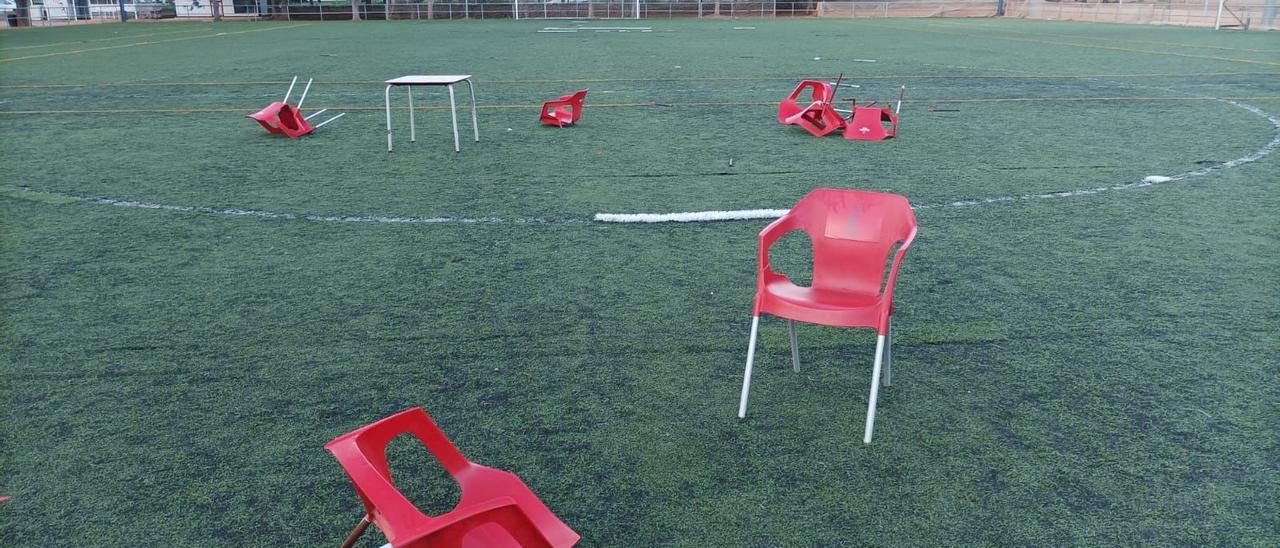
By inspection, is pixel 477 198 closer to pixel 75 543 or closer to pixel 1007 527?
pixel 75 543

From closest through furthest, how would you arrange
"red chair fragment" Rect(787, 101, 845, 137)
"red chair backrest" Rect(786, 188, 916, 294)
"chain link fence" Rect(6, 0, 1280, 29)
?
"red chair backrest" Rect(786, 188, 916, 294) < "red chair fragment" Rect(787, 101, 845, 137) < "chain link fence" Rect(6, 0, 1280, 29)

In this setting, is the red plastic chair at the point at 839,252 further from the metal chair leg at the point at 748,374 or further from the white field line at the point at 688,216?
the white field line at the point at 688,216

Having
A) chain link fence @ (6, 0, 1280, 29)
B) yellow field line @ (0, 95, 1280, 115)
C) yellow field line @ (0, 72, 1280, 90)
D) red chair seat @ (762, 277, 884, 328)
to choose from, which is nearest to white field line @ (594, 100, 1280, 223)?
red chair seat @ (762, 277, 884, 328)

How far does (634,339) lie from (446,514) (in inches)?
79.8

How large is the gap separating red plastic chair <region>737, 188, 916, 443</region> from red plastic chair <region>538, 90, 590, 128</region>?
661 cm

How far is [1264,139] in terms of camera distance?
9.04 m

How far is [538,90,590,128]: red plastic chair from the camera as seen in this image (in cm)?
997

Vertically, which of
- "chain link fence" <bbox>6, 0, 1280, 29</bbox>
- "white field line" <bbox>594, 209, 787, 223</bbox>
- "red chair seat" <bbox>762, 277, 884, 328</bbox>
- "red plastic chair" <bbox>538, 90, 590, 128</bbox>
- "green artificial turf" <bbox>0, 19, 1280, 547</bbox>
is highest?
"chain link fence" <bbox>6, 0, 1280, 29</bbox>

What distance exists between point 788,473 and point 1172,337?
7.09ft

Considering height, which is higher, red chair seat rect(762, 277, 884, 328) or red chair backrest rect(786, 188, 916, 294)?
red chair backrest rect(786, 188, 916, 294)

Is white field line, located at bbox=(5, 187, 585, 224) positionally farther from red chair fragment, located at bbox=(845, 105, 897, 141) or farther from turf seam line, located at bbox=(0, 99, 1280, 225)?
red chair fragment, located at bbox=(845, 105, 897, 141)

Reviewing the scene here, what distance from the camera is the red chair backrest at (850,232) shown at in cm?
356

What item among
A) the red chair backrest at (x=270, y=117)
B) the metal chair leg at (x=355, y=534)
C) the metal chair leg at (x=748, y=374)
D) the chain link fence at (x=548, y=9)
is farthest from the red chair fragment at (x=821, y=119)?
the chain link fence at (x=548, y=9)

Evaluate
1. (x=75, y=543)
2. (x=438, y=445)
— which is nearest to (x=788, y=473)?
(x=438, y=445)
